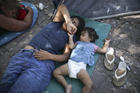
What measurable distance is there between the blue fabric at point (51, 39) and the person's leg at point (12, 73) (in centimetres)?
33

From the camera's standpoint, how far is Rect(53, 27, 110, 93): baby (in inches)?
86.5

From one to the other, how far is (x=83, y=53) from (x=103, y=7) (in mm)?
1370

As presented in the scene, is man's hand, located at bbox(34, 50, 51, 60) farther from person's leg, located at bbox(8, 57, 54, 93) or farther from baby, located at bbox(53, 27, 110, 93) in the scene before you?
baby, located at bbox(53, 27, 110, 93)

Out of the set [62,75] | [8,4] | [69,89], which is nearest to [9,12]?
[8,4]

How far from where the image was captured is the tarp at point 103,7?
317cm

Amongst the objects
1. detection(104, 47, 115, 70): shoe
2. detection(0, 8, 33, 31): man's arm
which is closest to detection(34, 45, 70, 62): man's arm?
detection(104, 47, 115, 70): shoe

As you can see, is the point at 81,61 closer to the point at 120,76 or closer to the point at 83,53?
the point at 83,53

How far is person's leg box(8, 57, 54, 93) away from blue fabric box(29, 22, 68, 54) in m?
0.28

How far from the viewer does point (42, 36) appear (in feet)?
8.39

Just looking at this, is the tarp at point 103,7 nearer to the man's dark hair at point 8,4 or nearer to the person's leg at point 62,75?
the man's dark hair at point 8,4

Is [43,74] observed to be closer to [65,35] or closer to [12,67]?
[12,67]

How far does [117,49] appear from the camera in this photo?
9.13 feet


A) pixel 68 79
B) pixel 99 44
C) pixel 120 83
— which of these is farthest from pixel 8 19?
pixel 120 83

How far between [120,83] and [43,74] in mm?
1112
